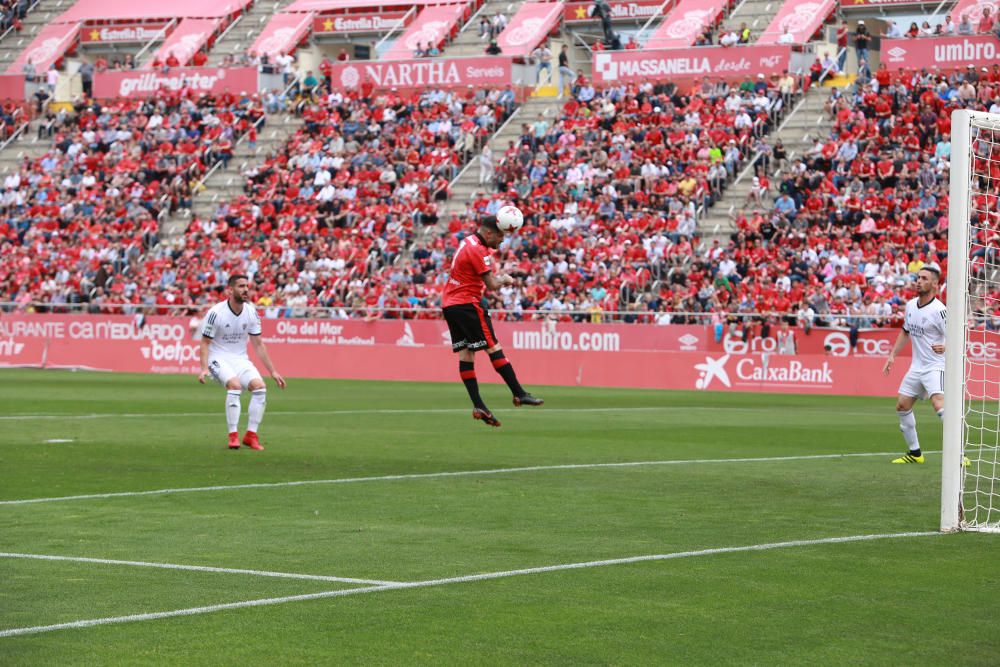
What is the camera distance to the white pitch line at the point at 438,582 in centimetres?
765

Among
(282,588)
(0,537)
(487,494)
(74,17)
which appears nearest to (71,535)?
(0,537)

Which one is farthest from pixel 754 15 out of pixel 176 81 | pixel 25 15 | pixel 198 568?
pixel 198 568

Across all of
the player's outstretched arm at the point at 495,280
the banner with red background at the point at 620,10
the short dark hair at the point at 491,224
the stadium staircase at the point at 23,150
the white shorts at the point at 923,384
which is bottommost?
the white shorts at the point at 923,384

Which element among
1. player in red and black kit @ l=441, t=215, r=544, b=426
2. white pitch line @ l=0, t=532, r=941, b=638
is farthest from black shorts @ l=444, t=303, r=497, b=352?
white pitch line @ l=0, t=532, r=941, b=638

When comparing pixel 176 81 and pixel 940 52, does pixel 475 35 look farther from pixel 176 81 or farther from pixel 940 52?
pixel 940 52

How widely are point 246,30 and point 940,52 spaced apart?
31282 mm

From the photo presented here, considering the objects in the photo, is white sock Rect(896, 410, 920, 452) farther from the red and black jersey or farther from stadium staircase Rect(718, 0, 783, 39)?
stadium staircase Rect(718, 0, 783, 39)

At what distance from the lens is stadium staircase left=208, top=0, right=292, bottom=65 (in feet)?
207

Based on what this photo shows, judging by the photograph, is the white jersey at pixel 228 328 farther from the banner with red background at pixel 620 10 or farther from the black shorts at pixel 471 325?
the banner with red background at pixel 620 10

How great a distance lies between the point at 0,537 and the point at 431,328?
29.9 meters

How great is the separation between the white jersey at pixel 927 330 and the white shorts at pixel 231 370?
7447 millimetres

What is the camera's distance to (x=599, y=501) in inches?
512

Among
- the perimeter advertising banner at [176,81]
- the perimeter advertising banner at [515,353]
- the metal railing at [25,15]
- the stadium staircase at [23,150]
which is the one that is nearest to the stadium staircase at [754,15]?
the perimeter advertising banner at [515,353]

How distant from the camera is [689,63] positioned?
4875 cm
